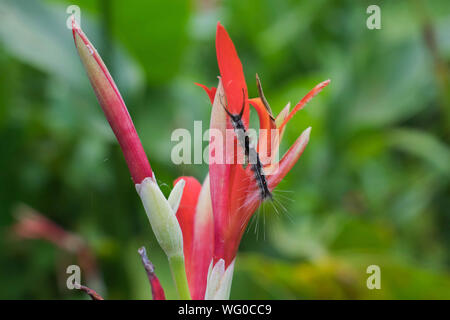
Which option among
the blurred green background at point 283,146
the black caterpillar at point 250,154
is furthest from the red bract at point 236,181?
the blurred green background at point 283,146

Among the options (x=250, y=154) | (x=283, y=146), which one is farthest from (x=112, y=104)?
(x=283, y=146)

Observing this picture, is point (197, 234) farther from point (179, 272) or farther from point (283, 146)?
point (283, 146)

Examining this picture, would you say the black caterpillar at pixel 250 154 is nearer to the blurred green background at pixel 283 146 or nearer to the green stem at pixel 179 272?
the green stem at pixel 179 272

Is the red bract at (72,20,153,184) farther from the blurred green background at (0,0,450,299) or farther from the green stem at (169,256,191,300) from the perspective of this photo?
the blurred green background at (0,0,450,299)

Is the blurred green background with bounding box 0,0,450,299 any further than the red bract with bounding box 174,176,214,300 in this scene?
Yes

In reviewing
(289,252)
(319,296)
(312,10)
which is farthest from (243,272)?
(312,10)

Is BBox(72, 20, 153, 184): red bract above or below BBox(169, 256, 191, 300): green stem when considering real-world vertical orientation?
above

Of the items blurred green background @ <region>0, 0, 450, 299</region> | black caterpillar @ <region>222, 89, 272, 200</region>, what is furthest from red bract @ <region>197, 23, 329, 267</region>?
blurred green background @ <region>0, 0, 450, 299</region>
